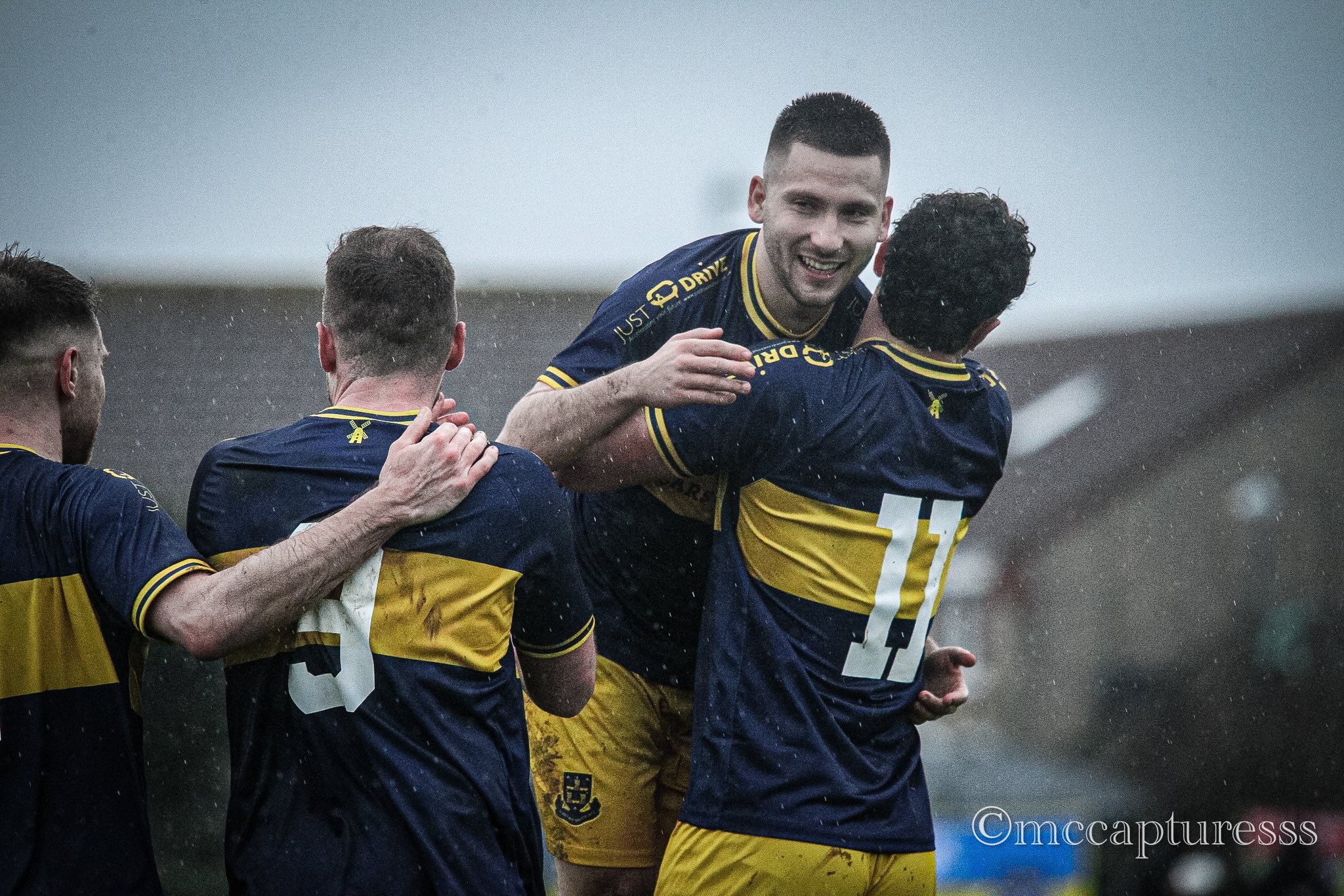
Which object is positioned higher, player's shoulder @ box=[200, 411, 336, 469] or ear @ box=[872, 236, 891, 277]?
ear @ box=[872, 236, 891, 277]

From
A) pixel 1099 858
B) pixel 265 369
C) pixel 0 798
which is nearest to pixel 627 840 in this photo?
pixel 0 798

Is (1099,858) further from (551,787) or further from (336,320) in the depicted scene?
(336,320)

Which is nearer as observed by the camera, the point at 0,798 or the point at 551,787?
the point at 0,798

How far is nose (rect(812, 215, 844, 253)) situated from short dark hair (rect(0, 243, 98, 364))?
1.82m

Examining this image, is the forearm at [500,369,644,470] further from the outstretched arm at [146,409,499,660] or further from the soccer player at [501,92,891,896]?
the outstretched arm at [146,409,499,660]

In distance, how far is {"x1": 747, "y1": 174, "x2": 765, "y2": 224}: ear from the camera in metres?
3.60

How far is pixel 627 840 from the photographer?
11.9ft

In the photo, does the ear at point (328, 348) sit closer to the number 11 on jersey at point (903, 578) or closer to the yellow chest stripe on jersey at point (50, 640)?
the yellow chest stripe on jersey at point (50, 640)

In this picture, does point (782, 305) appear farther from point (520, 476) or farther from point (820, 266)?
point (520, 476)

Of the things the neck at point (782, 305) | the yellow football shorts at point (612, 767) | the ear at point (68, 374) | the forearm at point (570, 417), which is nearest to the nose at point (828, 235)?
the neck at point (782, 305)

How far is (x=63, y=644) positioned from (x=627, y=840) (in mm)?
1808

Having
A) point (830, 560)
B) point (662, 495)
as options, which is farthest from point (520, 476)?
point (662, 495)

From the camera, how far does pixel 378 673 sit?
240 cm

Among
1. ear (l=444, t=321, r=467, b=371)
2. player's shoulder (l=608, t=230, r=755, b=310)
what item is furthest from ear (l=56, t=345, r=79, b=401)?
player's shoulder (l=608, t=230, r=755, b=310)
